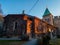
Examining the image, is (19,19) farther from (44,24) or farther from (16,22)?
(44,24)

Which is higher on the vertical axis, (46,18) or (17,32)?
(46,18)

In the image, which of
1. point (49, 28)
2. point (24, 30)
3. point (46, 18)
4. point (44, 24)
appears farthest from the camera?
point (46, 18)

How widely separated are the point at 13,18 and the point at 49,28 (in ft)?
47.7

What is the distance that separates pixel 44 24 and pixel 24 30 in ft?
32.5

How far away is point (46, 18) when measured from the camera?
163ft

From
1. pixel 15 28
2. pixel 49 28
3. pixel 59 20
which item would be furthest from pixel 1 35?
pixel 59 20

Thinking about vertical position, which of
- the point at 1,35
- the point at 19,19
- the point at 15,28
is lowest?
the point at 1,35

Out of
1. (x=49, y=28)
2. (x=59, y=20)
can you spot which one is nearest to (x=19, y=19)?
(x=49, y=28)

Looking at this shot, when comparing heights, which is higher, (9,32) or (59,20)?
(59,20)

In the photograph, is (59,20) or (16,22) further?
(59,20)

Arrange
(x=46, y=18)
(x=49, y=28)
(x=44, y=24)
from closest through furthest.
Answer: (x=44, y=24)
(x=49, y=28)
(x=46, y=18)

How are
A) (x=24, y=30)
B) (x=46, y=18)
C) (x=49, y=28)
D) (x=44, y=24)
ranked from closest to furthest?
(x=24, y=30) → (x=44, y=24) → (x=49, y=28) → (x=46, y=18)

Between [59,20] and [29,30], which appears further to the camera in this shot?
[59,20]

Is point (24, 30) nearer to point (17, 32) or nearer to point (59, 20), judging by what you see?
point (17, 32)
